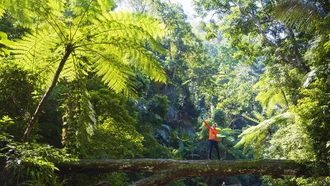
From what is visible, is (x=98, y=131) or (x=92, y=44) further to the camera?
(x=98, y=131)

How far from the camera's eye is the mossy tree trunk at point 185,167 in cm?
463

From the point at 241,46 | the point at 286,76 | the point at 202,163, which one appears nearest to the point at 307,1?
the point at 286,76

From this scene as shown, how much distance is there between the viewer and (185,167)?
4.92 meters

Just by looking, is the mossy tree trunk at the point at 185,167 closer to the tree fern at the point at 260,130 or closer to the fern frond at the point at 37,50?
the tree fern at the point at 260,130

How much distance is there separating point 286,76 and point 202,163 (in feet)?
15.6

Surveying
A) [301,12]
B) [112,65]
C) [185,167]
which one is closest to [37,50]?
[112,65]

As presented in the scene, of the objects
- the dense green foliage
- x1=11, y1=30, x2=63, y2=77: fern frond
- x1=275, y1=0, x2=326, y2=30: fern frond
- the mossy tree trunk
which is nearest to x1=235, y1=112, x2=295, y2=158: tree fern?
the dense green foliage

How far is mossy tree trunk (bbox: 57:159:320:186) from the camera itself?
4.63m

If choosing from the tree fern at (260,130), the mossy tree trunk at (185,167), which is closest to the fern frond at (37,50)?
the mossy tree trunk at (185,167)

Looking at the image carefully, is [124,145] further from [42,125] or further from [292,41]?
[292,41]

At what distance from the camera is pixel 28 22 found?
2.51 m

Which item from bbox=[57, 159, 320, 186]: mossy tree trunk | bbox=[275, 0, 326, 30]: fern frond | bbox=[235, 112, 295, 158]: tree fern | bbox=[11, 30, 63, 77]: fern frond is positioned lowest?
bbox=[57, 159, 320, 186]: mossy tree trunk

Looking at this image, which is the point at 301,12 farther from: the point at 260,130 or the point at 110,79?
the point at 110,79

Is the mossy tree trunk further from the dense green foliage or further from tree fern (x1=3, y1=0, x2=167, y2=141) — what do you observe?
tree fern (x1=3, y1=0, x2=167, y2=141)
